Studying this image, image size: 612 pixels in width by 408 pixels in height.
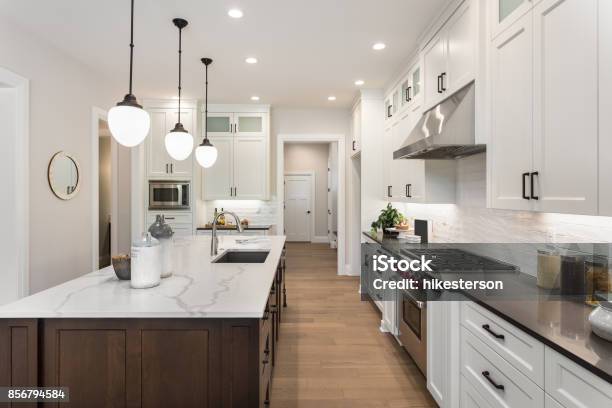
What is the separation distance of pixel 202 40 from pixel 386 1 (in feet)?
5.50

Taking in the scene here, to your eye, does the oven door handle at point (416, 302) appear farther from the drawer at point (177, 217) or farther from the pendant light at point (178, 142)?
the drawer at point (177, 217)

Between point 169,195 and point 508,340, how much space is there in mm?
4744

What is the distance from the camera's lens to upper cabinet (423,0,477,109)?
2199 millimetres

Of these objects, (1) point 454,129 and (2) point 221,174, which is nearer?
(1) point 454,129

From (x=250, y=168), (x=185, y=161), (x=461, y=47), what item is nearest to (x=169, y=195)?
(x=185, y=161)

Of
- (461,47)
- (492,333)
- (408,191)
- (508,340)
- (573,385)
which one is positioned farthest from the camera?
(408,191)

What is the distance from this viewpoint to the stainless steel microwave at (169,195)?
202 inches

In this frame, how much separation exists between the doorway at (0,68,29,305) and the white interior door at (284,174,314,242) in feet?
23.9

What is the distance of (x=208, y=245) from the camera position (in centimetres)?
344

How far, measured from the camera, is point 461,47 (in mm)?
2324

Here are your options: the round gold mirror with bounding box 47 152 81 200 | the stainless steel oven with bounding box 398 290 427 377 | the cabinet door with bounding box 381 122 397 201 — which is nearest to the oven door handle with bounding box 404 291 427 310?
the stainless steel oven with bounding box 398 290 427 377

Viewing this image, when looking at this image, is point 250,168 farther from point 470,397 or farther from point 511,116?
point 470,397

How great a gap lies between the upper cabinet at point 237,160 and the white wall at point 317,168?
4.58 meters

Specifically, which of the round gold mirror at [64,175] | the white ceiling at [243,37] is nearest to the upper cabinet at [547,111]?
the white ceiling at [243,37]
